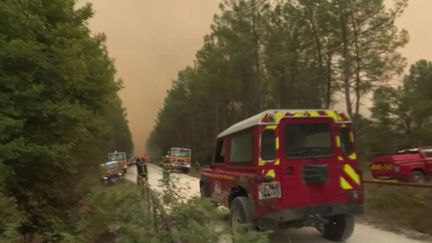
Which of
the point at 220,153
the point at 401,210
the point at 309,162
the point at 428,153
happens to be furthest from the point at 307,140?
the point at 428,153

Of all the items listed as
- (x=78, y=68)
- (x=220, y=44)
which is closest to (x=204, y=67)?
(x=220, y=44)

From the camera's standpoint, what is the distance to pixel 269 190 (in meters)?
9.03

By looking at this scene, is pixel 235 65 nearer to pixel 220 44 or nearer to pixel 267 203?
pixel 220 44

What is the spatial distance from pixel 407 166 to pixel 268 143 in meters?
14.5

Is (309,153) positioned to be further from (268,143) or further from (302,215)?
(302,215)

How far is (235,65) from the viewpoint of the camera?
50875 millimetres

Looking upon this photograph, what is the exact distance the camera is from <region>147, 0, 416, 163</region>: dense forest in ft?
116

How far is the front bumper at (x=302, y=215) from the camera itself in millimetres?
8992

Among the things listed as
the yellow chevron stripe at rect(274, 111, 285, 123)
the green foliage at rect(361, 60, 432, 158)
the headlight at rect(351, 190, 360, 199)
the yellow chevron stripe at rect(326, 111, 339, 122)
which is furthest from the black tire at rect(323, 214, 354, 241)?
the green foliage at rect(361, 60, 432, 158)

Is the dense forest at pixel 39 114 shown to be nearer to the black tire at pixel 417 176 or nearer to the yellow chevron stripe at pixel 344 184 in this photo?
the yellow chevron stripe at pixel 344 184

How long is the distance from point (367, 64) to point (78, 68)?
2653 cm

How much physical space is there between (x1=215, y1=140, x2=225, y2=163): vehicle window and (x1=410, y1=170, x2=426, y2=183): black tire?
12.5 metres

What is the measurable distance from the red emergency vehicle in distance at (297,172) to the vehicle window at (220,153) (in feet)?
6.10

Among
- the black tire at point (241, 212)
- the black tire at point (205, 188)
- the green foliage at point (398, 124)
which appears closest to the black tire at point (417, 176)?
the black tire at point (205, 188)
